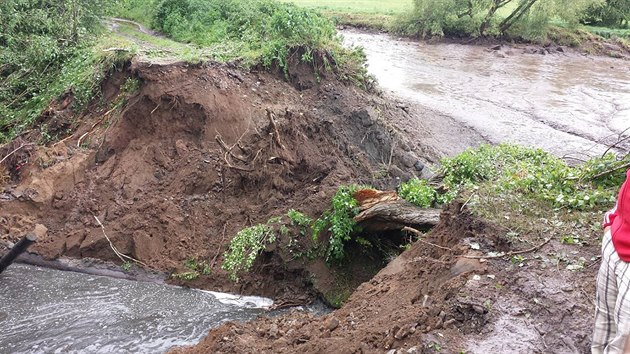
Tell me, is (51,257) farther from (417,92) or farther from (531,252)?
(417,92)

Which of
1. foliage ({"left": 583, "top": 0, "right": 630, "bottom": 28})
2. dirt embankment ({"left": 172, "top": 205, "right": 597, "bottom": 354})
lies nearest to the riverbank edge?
foliage ({"left": 583, "top": 0, "right": 630, "bottom": 28})

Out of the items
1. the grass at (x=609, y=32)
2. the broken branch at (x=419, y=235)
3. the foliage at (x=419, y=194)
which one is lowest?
the broken branch at (x=419, y=235)

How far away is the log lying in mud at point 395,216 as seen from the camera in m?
7.55

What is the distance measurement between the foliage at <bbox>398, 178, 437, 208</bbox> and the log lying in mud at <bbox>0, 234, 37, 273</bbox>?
5.11 m

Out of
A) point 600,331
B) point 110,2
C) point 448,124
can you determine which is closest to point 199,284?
point 600,331

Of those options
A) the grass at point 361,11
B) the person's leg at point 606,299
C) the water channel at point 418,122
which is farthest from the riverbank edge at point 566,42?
the person's leg at point 606,299

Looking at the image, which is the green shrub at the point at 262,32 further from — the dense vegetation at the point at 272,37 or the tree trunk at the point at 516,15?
the tree trunk at the point at 516,15

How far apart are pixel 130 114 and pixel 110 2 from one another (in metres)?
6.17

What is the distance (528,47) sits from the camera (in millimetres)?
29172

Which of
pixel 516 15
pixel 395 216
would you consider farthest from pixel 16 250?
pixel 516 15

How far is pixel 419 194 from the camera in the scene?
781 cm

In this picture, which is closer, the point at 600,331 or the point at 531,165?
the point at 600,331

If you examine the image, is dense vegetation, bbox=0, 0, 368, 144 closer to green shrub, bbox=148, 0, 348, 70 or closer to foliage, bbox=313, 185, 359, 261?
green shrub, bbox=148, 0, 348, 70

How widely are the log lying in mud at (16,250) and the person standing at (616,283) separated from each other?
7324mm
